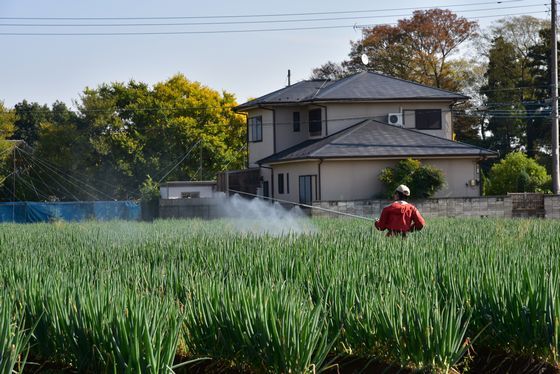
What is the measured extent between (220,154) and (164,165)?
308 centimetres

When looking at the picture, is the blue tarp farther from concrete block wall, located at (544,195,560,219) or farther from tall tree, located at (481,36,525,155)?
tall tree, located at (481,36,525,155)

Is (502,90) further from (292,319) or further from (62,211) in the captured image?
(292,319)

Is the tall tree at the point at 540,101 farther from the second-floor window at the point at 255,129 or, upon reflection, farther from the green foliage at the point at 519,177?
the second-floor window at the point at 255,129

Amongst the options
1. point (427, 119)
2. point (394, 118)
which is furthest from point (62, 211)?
point (427, 119)

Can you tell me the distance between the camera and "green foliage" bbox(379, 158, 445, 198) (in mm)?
35781

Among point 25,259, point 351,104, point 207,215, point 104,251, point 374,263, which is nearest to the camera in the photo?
point 374,263

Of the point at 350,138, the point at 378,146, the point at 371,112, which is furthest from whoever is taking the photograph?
the point at 371,112

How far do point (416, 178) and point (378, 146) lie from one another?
8.31 ft

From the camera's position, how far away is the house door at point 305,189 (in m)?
37.6

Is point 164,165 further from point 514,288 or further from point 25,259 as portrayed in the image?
point 514,288

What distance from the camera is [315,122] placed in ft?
138

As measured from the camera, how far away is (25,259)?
1209cm

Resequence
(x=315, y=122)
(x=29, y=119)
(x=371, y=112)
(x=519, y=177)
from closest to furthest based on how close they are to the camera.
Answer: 1. (x=371, y=112)
2. (x=315, y=122)
3. (x=519, y=177)
4. (x=29, y=119)

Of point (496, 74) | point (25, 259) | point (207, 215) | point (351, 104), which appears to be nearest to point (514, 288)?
point (25, 259)
